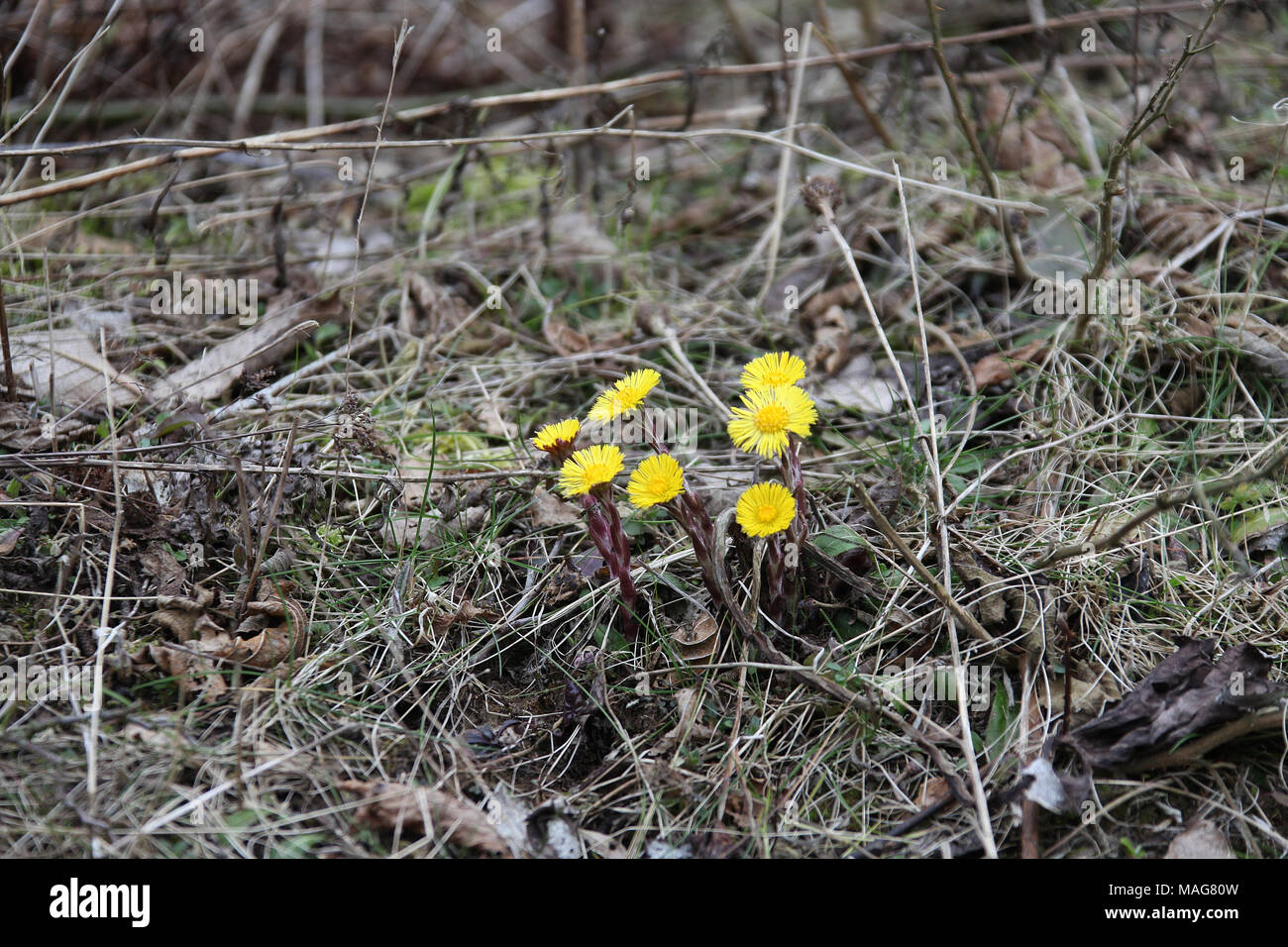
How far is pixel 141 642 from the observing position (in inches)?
71.8

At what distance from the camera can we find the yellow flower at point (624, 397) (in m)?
1.80

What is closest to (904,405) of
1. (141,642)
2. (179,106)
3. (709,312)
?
(709,312)

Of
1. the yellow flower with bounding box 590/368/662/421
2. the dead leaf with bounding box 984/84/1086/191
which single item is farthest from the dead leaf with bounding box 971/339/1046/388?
the yellow flower with bounding box 590/368/662/421

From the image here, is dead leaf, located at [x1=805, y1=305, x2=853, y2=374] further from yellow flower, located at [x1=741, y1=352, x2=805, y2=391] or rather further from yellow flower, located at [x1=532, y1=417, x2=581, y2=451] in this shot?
yellow flower, located at [x1=532, y1=417, x2=581, y2=451]

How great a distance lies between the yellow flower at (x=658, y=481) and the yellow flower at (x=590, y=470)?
0.05 meters


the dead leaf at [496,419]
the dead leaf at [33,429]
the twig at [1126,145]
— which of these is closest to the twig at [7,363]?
the dead leaf at [33,429]

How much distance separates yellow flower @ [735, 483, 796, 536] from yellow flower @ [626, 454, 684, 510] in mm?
129

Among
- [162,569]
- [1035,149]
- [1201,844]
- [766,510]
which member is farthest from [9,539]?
[1035,149]

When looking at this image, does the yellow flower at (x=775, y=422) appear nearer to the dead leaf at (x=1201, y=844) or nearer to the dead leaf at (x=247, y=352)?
the dead leaf at (x=1201, y=844)

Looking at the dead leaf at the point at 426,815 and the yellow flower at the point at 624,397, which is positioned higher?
the yellow flower at the point at 624,397

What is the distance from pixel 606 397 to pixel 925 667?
0.81 metres

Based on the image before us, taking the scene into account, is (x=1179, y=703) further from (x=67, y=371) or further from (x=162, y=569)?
(x=67, y=371)

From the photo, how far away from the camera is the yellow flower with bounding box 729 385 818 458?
1.70 meters
